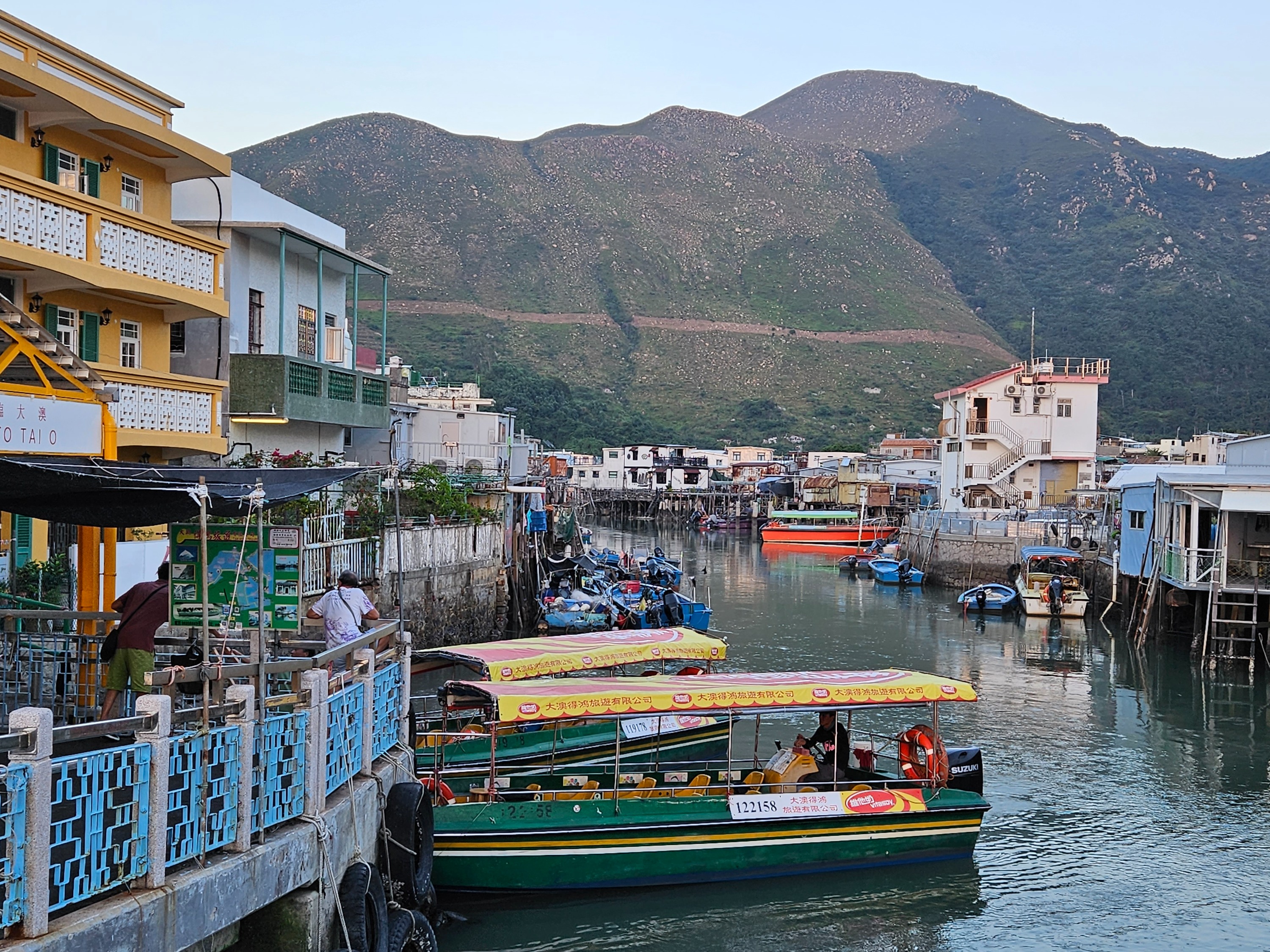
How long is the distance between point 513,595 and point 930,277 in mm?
157886

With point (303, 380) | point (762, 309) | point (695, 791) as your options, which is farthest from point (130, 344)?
point (762, 309)

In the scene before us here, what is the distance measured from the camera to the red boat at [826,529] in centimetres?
8819

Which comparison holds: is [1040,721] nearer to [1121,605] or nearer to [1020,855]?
[1020,855]

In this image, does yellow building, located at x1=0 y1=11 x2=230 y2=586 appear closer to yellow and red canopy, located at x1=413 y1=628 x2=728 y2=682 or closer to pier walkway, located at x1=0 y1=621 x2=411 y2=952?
yellow and red canopy, located at x1=413 y1=628 x2=728 y2=682

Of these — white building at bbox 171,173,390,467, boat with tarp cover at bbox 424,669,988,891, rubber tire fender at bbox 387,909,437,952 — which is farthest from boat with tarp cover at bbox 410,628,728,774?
white building at bbox 171,173,390,467

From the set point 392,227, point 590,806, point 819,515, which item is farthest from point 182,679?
point 392,227

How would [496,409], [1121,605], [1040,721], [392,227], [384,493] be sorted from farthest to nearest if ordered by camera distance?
1. [392,227]
2. [496,409]
3. [1121,605]
4. [384,493]
5. [1040,721]

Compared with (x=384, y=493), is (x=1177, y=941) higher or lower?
lower

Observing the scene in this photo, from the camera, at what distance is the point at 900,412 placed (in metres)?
144

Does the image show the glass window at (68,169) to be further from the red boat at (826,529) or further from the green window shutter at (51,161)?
the red boat at (826,529)

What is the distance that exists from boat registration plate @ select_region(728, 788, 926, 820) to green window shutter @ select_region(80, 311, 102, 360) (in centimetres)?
1345

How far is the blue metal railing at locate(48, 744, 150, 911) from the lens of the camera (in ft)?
23.8

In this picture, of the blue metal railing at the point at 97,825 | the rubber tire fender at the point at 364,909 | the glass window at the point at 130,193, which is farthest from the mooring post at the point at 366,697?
the glass window at the point at 130,193

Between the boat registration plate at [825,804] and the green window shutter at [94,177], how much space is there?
1499 centimetres
